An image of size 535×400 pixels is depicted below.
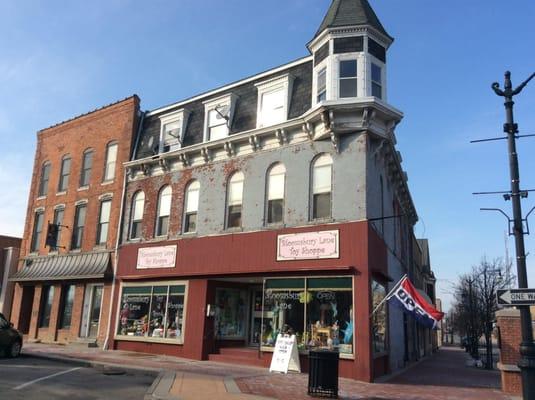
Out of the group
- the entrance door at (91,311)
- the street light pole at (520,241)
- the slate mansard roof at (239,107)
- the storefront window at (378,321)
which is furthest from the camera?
the entrance door at (91,311)

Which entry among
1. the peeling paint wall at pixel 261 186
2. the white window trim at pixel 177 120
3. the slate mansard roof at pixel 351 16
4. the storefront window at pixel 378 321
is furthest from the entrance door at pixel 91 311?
the slate mansard roof at pixel 351 16

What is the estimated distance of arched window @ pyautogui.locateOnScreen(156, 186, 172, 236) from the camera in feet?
68.6

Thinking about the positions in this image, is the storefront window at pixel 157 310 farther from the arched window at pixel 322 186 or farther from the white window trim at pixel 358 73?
the white window trim at pixel 358 73

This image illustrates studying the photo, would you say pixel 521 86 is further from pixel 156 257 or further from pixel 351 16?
pixel 156 257

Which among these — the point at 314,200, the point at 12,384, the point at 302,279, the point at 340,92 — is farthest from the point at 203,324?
the point at 340,92

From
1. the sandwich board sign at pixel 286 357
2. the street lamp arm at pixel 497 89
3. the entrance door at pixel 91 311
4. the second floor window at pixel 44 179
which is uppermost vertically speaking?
the second floor window at pixel 44 179

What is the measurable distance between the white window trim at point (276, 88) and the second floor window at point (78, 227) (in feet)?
35.9

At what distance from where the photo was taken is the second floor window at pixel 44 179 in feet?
88.2

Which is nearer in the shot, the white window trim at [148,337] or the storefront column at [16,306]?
the white window trim at [148,337]

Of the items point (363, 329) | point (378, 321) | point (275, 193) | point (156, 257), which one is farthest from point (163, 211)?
point (363, 329)

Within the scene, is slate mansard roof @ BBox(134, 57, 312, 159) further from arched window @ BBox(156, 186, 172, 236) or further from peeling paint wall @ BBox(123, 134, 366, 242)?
arched window @ BBox(156, 186, 172, 236)

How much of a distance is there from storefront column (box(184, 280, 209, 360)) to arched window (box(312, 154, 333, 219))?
17.4 feet

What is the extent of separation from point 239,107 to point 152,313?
929cm

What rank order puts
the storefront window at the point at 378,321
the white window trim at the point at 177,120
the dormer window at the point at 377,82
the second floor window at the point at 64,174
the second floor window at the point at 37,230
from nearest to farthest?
the storefront window at the point at 378,321 → the dormer window at the point at 377,82 → the white window trim at the point at 177,120 → the second floor window at the point at 64,174 → the second floor window at the point at 37,230
